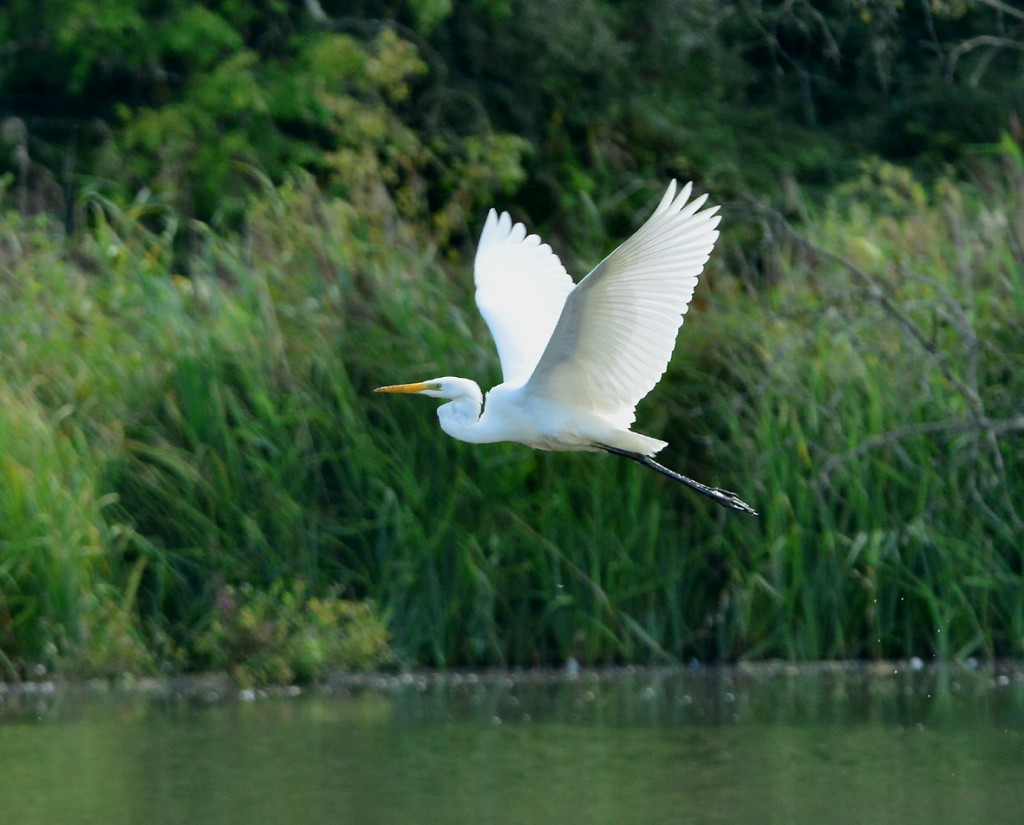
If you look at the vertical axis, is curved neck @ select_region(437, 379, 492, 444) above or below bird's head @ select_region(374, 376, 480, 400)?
below

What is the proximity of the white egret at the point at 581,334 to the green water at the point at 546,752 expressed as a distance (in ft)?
2.94

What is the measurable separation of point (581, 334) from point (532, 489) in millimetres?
2351

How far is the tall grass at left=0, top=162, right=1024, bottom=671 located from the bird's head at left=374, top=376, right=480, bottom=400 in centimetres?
147

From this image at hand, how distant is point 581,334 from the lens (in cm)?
521

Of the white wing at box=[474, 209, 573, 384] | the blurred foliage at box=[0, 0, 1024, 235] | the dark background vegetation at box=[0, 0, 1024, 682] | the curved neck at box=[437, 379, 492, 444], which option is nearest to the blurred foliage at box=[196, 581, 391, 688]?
the dark background vegetation at box=[0, 0, 1024, 682]

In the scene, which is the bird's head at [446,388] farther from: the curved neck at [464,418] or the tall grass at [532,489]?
the tall grass at [532,489]

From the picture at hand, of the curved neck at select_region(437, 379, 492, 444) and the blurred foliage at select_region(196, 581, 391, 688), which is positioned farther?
the blurred foliage at select_region(196, 581, 391, 688)

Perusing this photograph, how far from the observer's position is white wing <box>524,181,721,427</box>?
4926mm

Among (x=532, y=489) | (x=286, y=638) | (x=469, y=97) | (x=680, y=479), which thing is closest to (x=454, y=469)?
(x=532, y=489)

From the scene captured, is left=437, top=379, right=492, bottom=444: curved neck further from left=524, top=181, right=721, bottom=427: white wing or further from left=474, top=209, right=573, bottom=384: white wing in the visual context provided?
left=474, top=209, right=573, bottom=384: white wing

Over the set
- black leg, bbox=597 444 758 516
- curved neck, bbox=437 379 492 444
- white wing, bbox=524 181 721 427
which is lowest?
black leg, bbox=597 444 758 516

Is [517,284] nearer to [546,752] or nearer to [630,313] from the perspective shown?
[630,313]

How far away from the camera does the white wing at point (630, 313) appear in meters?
4.93

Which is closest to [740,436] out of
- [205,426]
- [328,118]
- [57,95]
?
[205,426]
